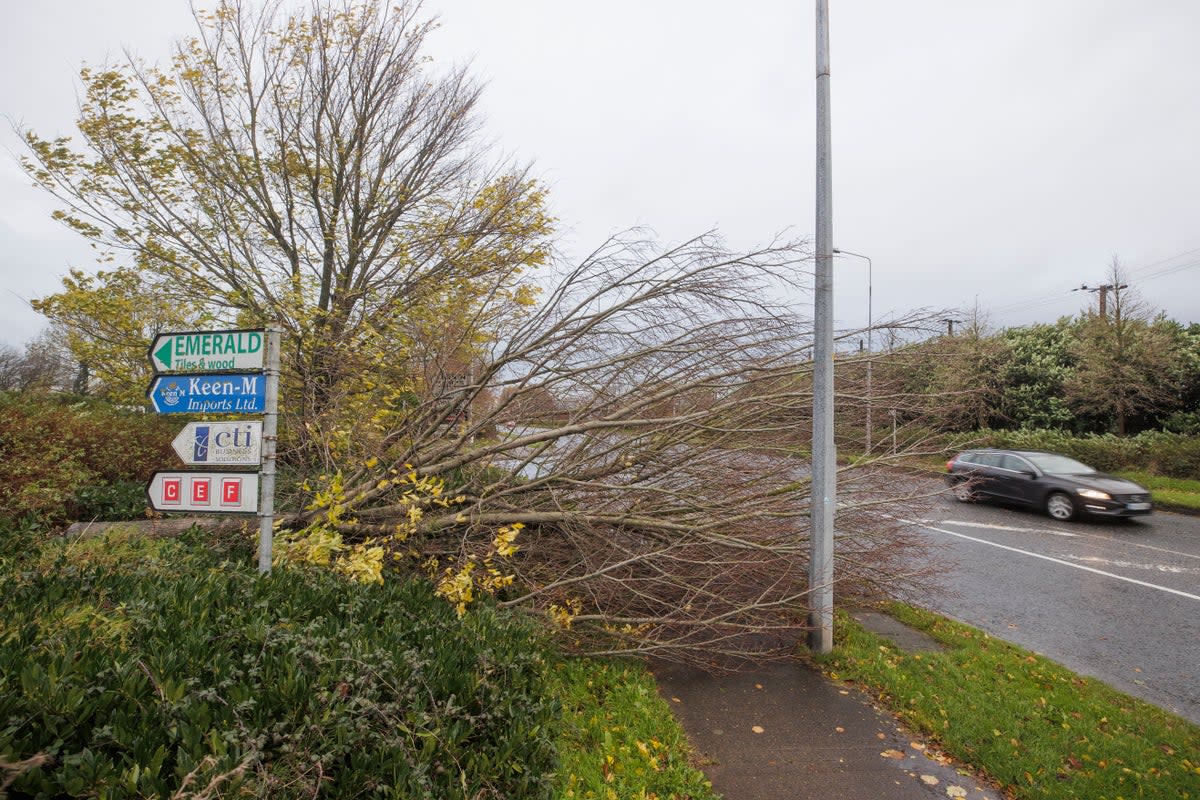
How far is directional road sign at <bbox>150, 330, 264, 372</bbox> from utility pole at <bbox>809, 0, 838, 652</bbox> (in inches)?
167

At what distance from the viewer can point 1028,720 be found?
4297 mm

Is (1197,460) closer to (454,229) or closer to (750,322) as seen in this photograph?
(750,322)

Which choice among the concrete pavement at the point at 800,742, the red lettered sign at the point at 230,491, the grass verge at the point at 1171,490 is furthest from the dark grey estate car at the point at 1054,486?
the red lettered sign at the point at 230,491

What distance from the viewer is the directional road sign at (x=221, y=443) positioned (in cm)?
357

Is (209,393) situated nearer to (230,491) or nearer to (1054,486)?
(230,491)

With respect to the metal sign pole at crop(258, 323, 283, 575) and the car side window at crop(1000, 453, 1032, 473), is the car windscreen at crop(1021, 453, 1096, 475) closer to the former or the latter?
the car side window at crop(1000, 453, 1032, 473)

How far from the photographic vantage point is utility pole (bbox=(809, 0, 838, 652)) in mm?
5375

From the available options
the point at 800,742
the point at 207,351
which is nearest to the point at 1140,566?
the point at 800,742

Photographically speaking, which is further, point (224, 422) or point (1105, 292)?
point (1105, 292)

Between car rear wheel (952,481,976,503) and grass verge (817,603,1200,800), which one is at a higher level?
car rear wheel (952,481,976,503)

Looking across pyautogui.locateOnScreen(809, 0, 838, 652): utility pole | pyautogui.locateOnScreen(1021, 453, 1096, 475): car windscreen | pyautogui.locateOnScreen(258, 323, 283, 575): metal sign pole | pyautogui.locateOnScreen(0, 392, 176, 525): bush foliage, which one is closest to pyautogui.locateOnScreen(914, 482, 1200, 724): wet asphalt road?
pyautogui.locateOnScreen(809, 0, 838, 652): utility pole

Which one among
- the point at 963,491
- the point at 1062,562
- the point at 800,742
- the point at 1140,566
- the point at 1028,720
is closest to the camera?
the point at 800,742

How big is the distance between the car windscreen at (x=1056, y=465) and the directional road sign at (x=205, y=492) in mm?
14285

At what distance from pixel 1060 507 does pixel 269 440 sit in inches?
547
